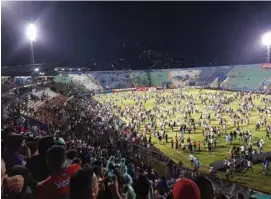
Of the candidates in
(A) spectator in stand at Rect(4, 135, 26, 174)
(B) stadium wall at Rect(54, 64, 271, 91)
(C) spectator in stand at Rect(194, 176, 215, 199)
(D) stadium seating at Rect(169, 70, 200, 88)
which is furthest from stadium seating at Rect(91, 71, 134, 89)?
(C) spectator in stand at Rect(194, 176, 215, 199)

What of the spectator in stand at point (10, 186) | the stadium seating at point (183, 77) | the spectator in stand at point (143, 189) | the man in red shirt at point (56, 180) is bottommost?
the stadium seating at point (183, 77)

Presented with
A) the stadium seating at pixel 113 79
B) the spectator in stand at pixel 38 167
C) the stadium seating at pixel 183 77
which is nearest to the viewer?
the spectator in stand at pixel 38 167

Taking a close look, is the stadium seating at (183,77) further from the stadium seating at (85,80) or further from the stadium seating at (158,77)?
the stadium seating at (85,80)

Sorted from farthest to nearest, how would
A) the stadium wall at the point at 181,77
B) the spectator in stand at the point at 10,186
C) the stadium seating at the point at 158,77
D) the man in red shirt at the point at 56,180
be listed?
1. the stadium seating at the point at 158,77
2. the stadium wall at the point at 181,77
3. the man in red shirt at the point at 56,180
4. the spectator in stand at the point at 10,186

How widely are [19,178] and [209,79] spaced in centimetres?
8285

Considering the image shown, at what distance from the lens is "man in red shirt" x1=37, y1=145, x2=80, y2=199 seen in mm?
3691

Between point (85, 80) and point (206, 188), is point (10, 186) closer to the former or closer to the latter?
point (206, 188)

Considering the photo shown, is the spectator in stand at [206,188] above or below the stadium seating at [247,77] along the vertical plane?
above

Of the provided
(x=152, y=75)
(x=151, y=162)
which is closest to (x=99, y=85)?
(x=152, y=75)

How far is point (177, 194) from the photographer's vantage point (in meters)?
2.74

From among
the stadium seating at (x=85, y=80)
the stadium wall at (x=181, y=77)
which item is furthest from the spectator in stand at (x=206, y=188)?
the stadium seating at (x=85, y=80)

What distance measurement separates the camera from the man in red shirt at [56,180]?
145 inches

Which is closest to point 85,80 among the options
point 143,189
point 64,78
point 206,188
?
point 64,78

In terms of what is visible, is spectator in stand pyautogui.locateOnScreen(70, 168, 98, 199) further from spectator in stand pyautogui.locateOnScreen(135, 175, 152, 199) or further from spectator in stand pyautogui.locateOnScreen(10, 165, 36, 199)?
spectator in stand pyautogui.locateOnScreen(135, 175, 152, 199)
